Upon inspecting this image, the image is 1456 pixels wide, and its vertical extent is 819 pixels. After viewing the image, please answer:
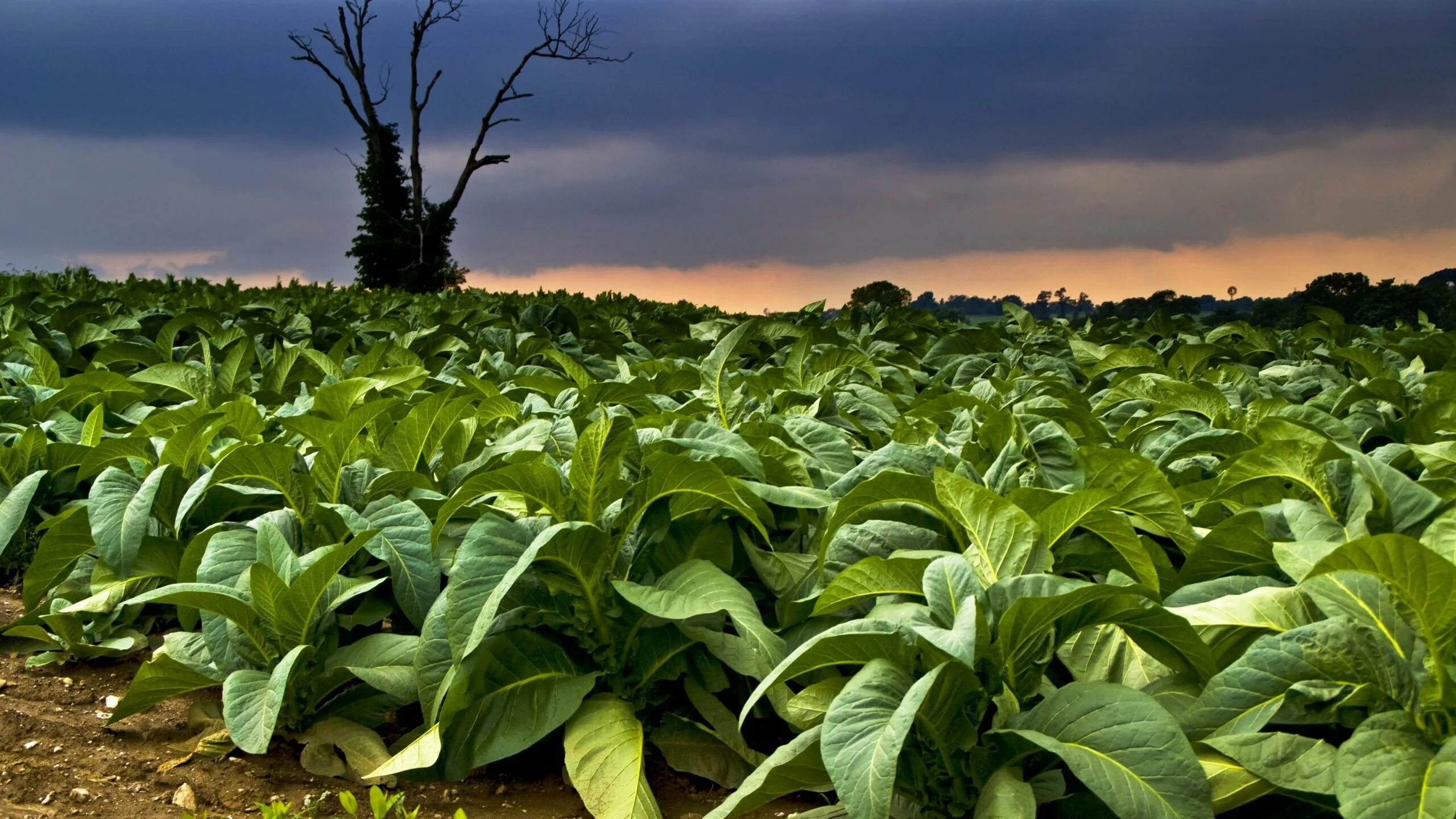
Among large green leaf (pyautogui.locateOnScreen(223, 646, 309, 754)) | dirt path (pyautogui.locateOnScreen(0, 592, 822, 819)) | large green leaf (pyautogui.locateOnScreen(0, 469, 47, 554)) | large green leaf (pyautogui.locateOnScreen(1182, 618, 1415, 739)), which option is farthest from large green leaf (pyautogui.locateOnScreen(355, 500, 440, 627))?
large green leaf (pyautogui.locateOnScreen(1182, 618, 1415, 739))

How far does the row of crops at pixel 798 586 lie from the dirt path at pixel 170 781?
0.05 metres

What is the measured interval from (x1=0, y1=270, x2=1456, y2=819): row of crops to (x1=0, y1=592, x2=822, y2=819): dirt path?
2.1 inches

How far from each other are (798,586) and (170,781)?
4.60 feet

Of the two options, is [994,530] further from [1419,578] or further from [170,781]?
[170,781]

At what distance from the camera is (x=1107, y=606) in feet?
5.24

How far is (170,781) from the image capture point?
216cm

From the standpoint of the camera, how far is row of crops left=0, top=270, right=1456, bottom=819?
1500mm

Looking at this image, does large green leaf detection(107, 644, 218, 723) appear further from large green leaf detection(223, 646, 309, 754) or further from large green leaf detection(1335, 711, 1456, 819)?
large green leaf detection(1335, 711, 1456, 819)

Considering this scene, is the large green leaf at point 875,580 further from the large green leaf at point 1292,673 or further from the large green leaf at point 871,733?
the large green leaf at point 1292,673

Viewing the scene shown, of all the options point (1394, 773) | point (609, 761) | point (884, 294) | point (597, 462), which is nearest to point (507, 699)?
point (609, 761)

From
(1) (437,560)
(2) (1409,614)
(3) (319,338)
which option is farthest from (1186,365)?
(3) (319,338)

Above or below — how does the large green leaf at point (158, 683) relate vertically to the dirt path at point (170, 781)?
above

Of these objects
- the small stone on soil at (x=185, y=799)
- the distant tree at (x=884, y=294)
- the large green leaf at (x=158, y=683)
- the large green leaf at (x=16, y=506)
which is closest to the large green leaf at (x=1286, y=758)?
the small stone on soil at (x=185, y=799)

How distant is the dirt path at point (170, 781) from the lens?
6.66 ft
